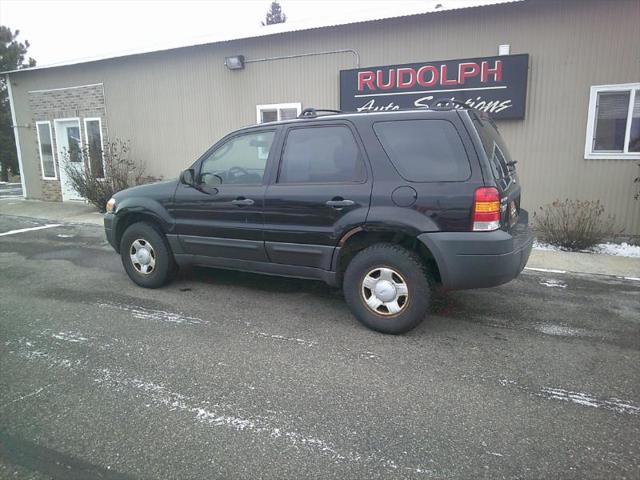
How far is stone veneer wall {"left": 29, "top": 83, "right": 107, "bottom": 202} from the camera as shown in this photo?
12297 millimetres

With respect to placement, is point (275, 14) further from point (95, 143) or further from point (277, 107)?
point (277, 107)

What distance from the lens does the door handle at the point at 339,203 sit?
13.0ft

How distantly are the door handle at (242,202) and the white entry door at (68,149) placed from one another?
10.1 metres

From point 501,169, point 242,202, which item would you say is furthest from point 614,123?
point 242,202

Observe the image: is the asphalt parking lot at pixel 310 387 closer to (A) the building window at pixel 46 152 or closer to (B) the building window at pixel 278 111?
(B) the building window at pixel 278 111

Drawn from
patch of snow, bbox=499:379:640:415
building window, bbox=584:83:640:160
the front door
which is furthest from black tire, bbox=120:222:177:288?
building window, bbox=584:83:640:160

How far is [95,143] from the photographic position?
12.5m

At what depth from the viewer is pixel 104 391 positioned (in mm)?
3066

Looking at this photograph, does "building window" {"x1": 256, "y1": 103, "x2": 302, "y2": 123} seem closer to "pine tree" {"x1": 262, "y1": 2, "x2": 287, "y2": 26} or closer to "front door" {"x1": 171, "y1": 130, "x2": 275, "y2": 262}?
"front door" {"x1": 171, "y1": 130, "x2": 275, "y2": 262}

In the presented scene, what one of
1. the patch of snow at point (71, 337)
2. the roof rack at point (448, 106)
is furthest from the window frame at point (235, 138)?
the patch of snow at point (71, 337)

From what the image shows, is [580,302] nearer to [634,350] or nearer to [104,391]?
[634,350]

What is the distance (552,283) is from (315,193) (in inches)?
133

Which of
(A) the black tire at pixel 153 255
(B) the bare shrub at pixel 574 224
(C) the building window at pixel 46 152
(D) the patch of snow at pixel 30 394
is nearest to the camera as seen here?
(D) the patch of snow at pixel 30 394

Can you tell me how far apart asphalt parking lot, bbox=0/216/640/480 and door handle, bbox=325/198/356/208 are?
1.12 meters
